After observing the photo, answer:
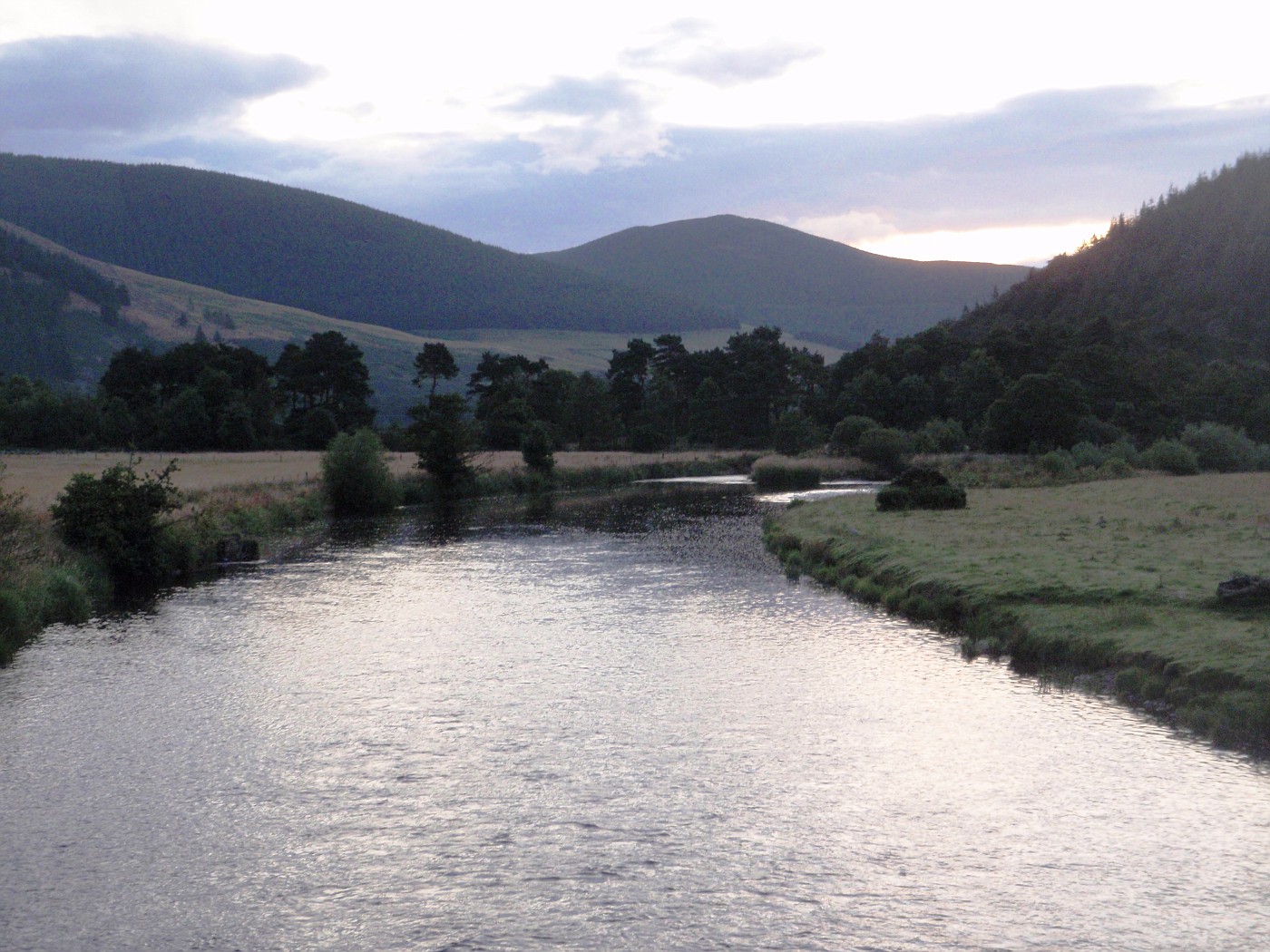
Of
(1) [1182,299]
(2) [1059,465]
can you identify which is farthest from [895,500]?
(1) [1182,299]

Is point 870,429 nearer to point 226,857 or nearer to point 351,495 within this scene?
point 351,495

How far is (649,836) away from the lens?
15.3m

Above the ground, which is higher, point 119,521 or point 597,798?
point 119,521

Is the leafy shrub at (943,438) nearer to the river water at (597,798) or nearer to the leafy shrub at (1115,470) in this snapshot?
the leafy shrub at (1115,470)

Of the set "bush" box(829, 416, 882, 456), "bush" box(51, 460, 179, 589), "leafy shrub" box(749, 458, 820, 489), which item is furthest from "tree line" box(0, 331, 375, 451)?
"bush" box(51, 460, 179, 589)

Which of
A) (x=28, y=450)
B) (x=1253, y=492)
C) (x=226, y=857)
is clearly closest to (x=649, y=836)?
(x=226, y=857)

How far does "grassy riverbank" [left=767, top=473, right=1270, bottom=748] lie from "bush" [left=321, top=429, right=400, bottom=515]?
978 inches

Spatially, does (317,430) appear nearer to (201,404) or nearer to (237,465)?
(201,404)

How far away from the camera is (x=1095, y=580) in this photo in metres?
28.3

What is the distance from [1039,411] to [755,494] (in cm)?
3065

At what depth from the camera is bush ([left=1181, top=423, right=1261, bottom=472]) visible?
270 ft

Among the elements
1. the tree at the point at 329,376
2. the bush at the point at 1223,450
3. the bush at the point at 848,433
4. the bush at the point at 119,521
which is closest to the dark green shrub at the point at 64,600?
the bush at the point at 119,521

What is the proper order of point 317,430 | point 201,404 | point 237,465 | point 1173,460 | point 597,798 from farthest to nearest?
point 317,430 < point 201,404 < point 237,465 < point 1173,460 < point 597,798

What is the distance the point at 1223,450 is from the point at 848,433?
35.9m
